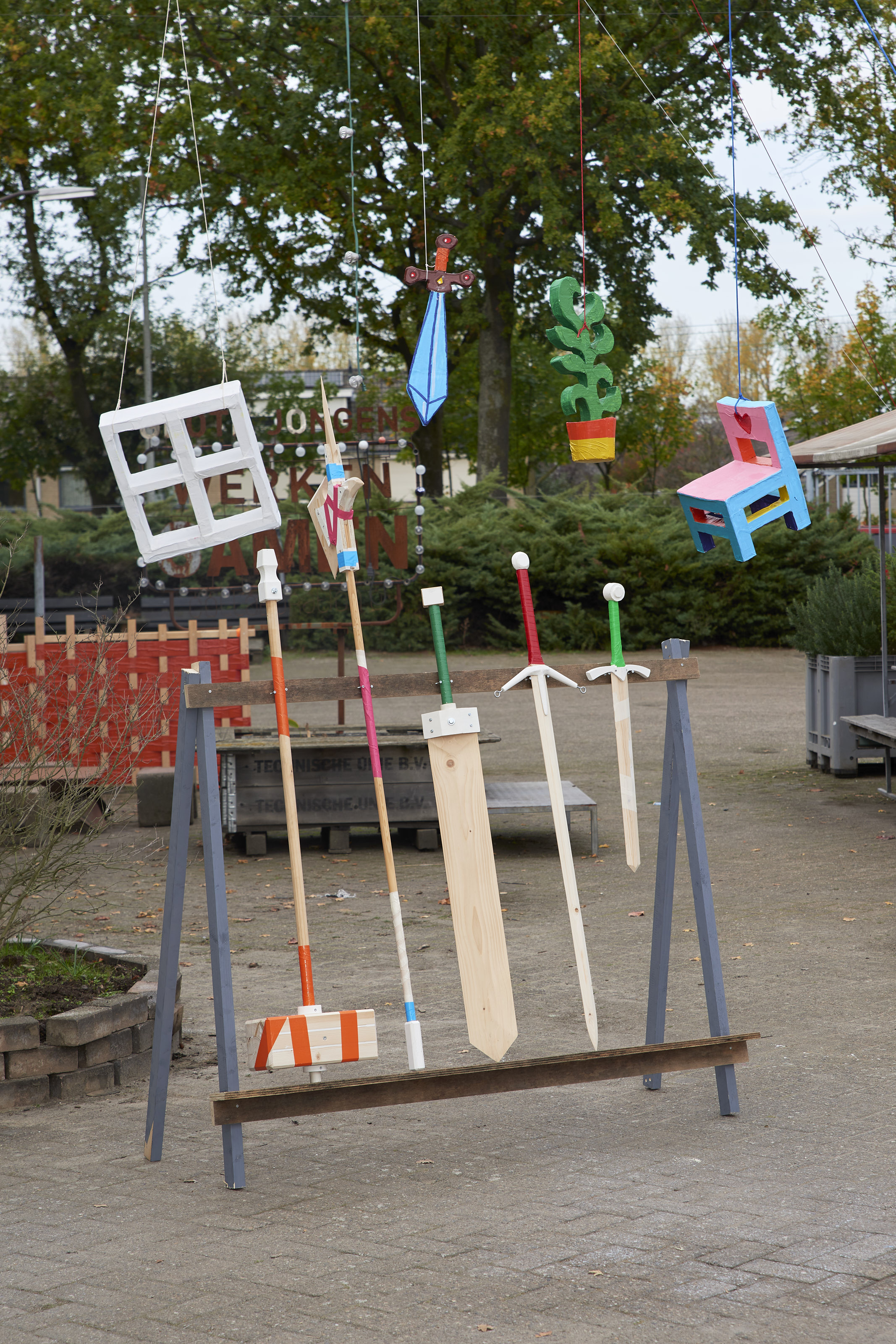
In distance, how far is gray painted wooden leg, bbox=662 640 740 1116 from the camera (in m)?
4.33

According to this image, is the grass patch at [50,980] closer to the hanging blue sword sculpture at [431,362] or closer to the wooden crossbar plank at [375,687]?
the wooden crossbar plank at [375,687]

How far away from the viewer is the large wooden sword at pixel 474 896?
3.93m

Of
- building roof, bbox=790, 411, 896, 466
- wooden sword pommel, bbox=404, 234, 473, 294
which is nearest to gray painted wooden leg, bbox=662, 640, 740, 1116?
wooden sword pommel, bbox=404, 234, 473, 294

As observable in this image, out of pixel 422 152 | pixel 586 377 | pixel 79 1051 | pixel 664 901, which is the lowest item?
pixel 79 1051

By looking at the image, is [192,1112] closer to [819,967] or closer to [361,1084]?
[361,1084]

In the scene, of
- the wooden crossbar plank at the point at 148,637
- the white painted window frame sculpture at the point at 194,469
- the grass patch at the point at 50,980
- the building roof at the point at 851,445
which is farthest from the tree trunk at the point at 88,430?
the white painted window frame sculpture at the point at 194,469

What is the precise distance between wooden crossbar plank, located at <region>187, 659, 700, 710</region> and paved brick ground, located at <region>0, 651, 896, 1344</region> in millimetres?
1402

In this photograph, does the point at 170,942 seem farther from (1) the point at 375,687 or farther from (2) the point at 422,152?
(2) the point at 422,152

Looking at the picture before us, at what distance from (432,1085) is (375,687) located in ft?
3.83

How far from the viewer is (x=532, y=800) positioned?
9.11 m

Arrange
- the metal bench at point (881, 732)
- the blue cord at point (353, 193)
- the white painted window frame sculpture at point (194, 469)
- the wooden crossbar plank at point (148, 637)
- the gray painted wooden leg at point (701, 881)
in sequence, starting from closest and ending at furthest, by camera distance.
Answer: the white painted window frame sculpture at point (194, 469) < the gray painted wooden leg at point (701, 881) < the blue cord at point (353, 193) < the metal bench at point (881, 732) < the wooden crossbar plank at point (148, 637)

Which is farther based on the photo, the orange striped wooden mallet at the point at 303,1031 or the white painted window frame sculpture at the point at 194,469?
the white painted window frame sculpture at the point at 194,469

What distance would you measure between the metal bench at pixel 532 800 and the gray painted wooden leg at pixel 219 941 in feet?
14.4

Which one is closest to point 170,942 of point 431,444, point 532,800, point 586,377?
point 586,377
